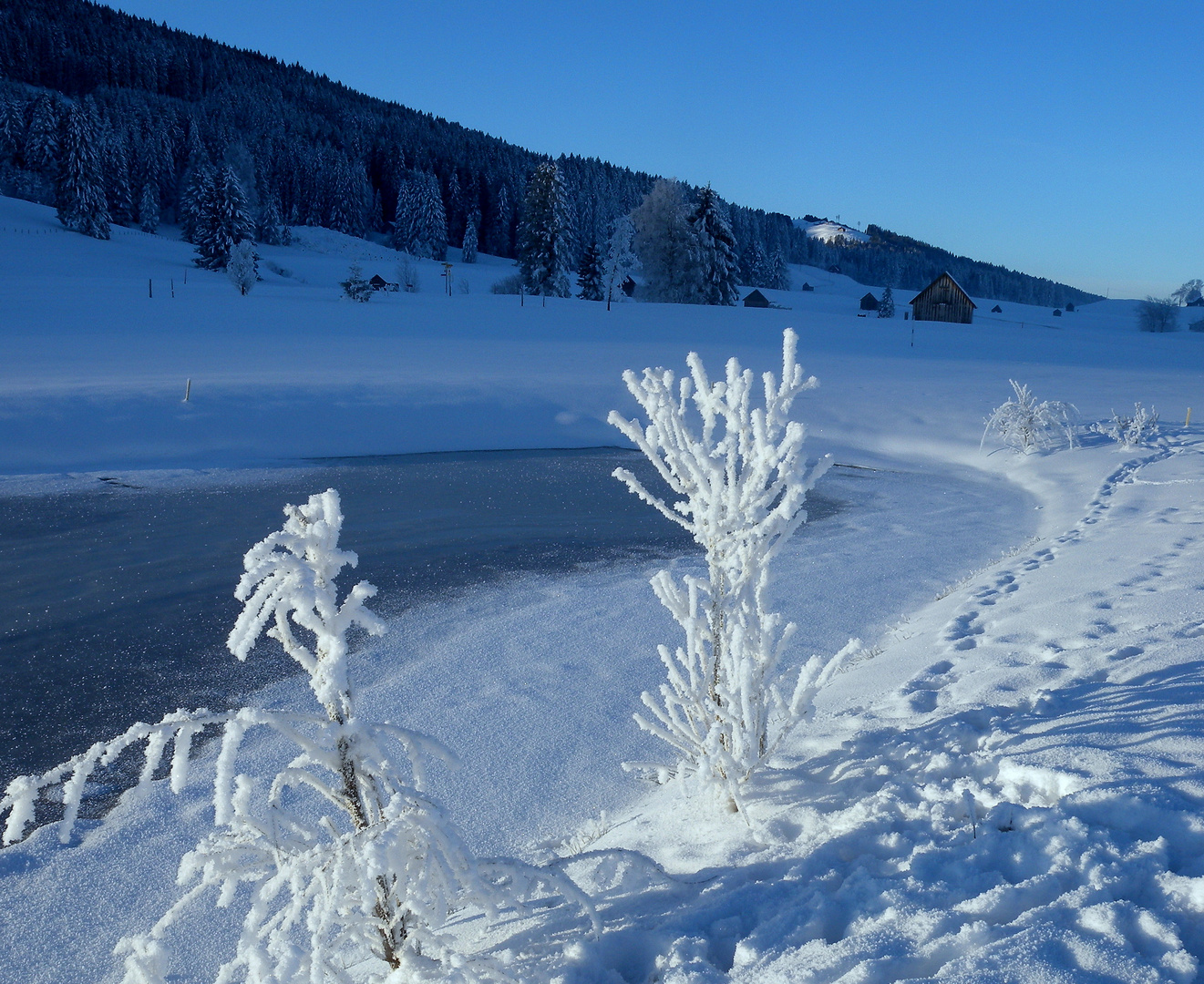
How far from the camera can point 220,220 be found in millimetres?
49625

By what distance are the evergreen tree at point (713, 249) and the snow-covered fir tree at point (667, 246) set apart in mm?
364

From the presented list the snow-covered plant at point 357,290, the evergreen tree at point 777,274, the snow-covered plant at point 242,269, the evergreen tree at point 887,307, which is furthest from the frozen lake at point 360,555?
the evergreen tree at point 777,274

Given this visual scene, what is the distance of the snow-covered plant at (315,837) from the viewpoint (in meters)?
1.93

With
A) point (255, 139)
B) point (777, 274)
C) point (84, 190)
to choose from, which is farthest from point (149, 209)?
point (777, 274)

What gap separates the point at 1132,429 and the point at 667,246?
1369 inches

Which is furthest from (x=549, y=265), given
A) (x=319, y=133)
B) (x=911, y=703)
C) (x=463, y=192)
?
(x=319, y=133)

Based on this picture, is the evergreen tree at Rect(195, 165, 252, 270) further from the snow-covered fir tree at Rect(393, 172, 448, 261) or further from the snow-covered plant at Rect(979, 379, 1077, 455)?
the snow-covered plant at Rect(979, 379, 1077, 455)

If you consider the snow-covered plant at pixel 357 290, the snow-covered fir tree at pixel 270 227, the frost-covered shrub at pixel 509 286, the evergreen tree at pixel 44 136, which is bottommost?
the snow-covered plant at pixel 357 290

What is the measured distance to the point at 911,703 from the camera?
169 inches

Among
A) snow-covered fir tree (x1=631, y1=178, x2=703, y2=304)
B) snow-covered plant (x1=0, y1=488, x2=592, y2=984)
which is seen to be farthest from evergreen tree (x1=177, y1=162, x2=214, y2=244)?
snow-covered plant (x1=0, y1=488, x2=592, y2=984)

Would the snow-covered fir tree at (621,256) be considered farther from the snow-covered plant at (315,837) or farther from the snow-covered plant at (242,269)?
the snow-covered plant at (315,837)

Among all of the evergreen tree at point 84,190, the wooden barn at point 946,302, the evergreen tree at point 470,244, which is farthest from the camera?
the evergreen tree at point 470,244

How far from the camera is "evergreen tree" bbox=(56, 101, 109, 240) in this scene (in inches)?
2112

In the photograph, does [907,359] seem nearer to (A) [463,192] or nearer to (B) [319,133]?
(A) [463,192]
